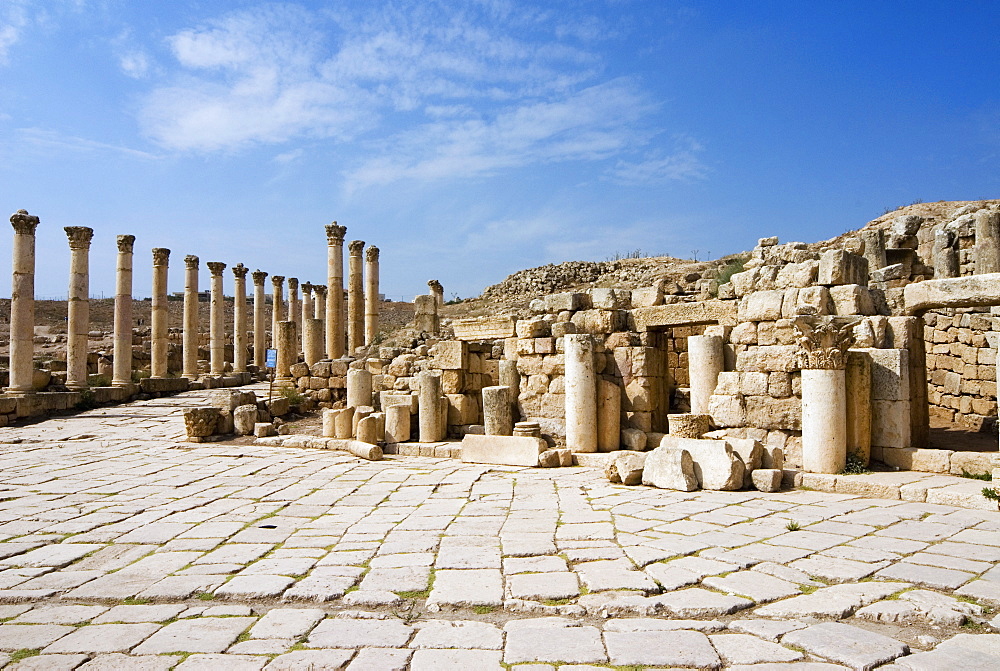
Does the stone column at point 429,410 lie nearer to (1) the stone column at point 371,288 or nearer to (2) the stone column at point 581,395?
(2) the stone column at point 581,395

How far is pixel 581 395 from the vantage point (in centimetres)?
1020

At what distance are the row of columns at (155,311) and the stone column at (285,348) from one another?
76 mm

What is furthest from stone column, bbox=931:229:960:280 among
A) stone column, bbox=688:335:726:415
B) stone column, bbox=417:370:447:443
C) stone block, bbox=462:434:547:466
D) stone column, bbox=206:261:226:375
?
stone column, bbox=206:261:226:375

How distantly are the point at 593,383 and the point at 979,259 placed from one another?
7.71 meters

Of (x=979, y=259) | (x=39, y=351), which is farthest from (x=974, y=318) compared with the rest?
(x=39, y=351)

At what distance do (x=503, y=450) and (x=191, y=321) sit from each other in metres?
20.2

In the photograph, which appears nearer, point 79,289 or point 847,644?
point 847,644

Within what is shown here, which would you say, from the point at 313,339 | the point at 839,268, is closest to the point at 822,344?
the point at 839,268

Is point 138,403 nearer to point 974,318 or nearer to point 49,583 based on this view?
point 49,583

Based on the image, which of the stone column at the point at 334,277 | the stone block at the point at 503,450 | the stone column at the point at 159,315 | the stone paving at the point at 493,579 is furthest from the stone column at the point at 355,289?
the stone paving at the point at 493,579

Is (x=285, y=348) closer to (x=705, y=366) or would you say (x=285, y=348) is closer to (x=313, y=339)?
(x=313, y=339)

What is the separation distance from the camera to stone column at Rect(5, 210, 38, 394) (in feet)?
58.9

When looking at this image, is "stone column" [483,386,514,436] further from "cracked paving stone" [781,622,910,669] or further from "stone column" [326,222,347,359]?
"stone column" [326,222,347,359]

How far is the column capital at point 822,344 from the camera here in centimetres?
789
